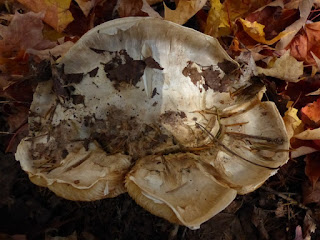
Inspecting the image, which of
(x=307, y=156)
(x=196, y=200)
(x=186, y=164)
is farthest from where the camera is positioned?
(x=307, y=156)

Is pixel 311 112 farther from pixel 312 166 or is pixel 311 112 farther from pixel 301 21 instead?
pixel 301 21

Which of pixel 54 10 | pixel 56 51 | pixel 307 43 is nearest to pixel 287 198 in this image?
pixel 307 43

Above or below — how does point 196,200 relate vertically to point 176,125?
below

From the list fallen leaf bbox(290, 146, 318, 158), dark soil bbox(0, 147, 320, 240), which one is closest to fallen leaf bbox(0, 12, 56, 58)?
dark soil bbox(0, 147, 320, 240)

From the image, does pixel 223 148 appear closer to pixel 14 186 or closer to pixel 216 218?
pixel 216 218

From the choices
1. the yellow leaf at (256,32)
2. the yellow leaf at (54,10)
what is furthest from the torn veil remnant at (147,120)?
the yellow leaf at (54,10)

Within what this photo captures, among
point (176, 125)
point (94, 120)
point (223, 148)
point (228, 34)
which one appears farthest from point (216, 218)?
point (228, 34)

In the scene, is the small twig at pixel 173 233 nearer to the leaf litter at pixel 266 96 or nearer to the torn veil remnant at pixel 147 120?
the leaf litter at pixel 266 96

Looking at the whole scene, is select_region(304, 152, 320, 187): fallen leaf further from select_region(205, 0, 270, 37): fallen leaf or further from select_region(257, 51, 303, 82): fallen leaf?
select_region(205, 0, 270, 37): fallen leaf
